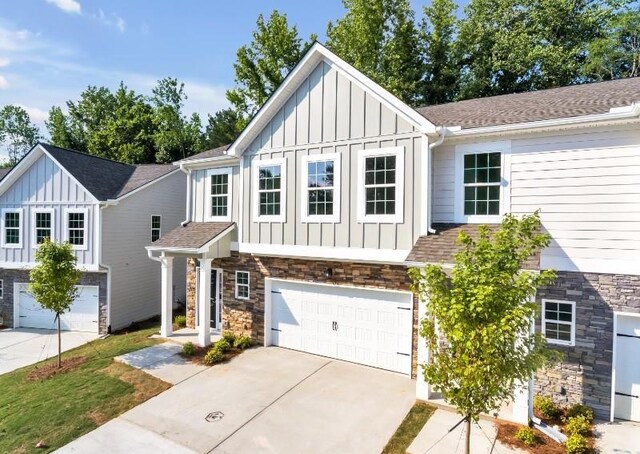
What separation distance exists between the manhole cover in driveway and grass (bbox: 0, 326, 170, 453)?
6.27 ft

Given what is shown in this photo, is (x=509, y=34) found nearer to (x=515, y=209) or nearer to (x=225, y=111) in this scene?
(x=515, y=209)

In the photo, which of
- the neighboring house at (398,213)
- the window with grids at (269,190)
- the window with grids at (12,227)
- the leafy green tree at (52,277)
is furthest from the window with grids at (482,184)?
the window with grids at (12,227)

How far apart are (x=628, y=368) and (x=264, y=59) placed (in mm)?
27520

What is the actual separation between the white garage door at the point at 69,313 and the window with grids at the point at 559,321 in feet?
54.1

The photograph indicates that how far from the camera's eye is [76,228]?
52.0ft

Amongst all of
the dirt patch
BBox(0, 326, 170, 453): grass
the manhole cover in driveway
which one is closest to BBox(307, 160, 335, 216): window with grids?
the manhole cover in driveway

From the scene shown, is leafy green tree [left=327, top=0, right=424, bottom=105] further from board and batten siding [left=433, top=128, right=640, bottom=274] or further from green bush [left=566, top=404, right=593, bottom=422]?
green bush [left=566, top=404, right=593, bottom=422]

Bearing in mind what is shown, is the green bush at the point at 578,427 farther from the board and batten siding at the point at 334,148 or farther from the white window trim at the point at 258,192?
the white window trim at the point at 258,192

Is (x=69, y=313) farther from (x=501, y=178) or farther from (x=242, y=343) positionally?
(x=501, y=178)

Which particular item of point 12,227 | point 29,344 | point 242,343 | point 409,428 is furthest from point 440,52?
point 29,344

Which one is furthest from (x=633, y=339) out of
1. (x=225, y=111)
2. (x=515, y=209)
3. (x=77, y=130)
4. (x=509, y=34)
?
(x=77, y=130)

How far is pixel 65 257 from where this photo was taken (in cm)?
1159

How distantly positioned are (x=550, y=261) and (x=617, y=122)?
10.3 feet

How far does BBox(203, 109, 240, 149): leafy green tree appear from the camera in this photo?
107ft
